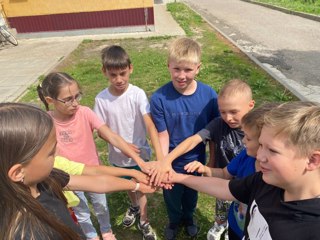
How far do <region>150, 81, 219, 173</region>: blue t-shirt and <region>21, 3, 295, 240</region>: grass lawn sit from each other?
1191 millimetres

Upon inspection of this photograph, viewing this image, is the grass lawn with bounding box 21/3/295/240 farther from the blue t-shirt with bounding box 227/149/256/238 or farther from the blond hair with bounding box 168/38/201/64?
the blond hair with bounding box 168/38/201/64

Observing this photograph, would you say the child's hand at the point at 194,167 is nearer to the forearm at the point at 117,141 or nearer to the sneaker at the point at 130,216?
the forearm at the point at 117,141

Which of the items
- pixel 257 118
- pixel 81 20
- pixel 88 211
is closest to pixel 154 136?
pixel 88 211

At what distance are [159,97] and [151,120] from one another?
25 cm

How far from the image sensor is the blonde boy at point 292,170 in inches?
47.9

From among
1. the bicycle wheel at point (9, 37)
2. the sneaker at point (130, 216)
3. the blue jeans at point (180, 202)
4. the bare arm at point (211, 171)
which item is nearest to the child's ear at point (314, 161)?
the bare arm at point (211, 171)

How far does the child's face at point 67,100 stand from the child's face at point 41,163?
1081 mm

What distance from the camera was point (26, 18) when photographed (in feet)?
42.2

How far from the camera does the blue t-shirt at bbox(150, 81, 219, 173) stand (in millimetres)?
2461

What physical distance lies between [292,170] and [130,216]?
2.33m

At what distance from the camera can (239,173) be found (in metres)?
2.05

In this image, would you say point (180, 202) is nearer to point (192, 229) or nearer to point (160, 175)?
point (192, 229)

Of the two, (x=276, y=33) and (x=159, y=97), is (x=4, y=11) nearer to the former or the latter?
(x=276, y=33)

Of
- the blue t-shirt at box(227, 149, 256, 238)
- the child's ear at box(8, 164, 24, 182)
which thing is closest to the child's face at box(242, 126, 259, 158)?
the blue t-shirt at box(227, 149, 256, 238)
